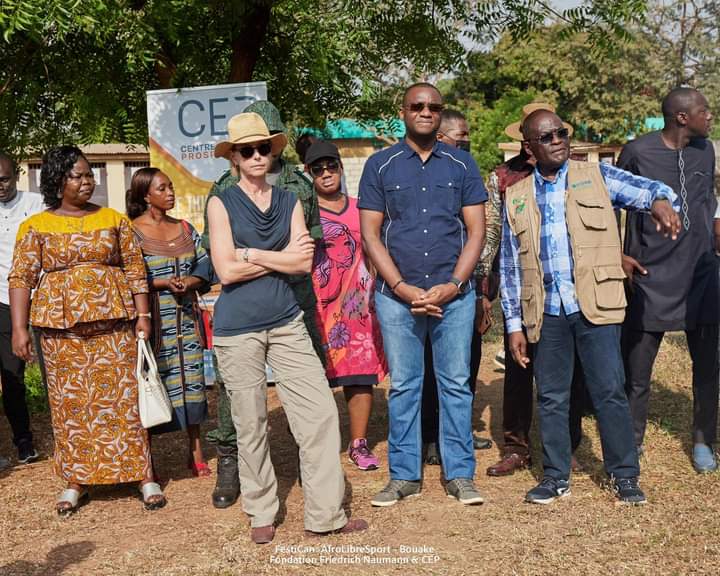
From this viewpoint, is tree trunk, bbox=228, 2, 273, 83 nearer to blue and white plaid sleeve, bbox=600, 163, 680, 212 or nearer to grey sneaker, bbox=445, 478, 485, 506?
blue and white plaid sleeve, bbox=600, 163, 680, 212

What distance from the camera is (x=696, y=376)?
18.6 feet

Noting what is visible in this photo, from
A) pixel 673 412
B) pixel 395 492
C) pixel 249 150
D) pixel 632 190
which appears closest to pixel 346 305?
pixel 395 492

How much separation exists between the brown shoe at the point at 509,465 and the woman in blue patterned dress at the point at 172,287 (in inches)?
75.5

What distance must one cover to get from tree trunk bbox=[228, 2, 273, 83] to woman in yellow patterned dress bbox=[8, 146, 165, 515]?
334cm

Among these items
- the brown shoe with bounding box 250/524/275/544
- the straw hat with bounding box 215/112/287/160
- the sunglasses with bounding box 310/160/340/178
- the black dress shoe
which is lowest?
the brown shoe with bounding box 250/524/275/544

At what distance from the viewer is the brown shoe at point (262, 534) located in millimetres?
4555

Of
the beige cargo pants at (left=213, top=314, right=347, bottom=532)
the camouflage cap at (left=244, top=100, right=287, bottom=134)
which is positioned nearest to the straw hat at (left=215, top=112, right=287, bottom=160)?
the camouflage cap at (left=244, top=100, right=287, bottom=134)

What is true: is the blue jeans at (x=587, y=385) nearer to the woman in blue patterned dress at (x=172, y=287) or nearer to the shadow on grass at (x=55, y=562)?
the woman in blue patterned dress at (x=172, y=287)

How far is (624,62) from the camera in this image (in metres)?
27.0

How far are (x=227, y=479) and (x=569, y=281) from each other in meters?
2.29

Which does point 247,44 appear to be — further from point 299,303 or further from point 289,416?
point 289,416

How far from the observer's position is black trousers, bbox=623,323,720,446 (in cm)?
562

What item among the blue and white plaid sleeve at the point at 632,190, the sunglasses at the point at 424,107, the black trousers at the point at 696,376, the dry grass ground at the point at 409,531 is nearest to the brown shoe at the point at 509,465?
the dry grass ground at the point at 409,531

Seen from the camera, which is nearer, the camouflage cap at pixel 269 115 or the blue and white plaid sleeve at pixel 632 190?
the blue and white plaid sleeve at pixel 632 190
